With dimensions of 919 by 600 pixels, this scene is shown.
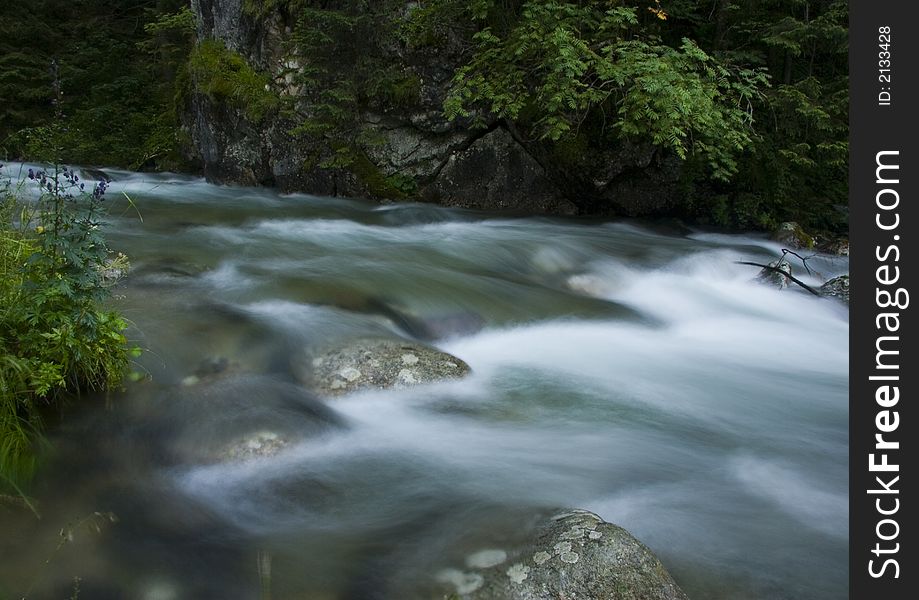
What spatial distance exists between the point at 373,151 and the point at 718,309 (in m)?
5.87

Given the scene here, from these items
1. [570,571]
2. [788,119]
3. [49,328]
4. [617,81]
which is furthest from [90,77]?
[570,571]

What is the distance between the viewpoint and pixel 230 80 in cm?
→ 1205

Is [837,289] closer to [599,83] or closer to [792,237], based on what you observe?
[792,237]

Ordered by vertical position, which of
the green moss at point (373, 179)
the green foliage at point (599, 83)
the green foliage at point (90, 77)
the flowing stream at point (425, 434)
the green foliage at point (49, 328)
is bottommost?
the flowing stream at point (425, 434)

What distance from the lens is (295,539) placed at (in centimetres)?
306

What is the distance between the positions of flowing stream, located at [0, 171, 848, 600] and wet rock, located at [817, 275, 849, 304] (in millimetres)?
190

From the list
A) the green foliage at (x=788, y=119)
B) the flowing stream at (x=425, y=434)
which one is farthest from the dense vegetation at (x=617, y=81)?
the flowing stream at (x=425, y=434)

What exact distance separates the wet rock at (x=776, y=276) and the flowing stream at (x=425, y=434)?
0.35 meters

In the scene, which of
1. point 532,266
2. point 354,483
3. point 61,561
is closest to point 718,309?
point 532,266

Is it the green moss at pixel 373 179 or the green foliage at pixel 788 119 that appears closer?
the green foliage at pixel 788 119

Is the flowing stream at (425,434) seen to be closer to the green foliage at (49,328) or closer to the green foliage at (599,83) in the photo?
the green foliage at (49,328)

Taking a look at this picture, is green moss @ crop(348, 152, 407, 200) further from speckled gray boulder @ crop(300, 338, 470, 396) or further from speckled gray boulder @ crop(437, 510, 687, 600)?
speckled gray boulder @ crop(437, 510, 687, 600)

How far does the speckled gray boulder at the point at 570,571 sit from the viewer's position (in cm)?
252

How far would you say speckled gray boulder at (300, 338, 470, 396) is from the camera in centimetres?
441
